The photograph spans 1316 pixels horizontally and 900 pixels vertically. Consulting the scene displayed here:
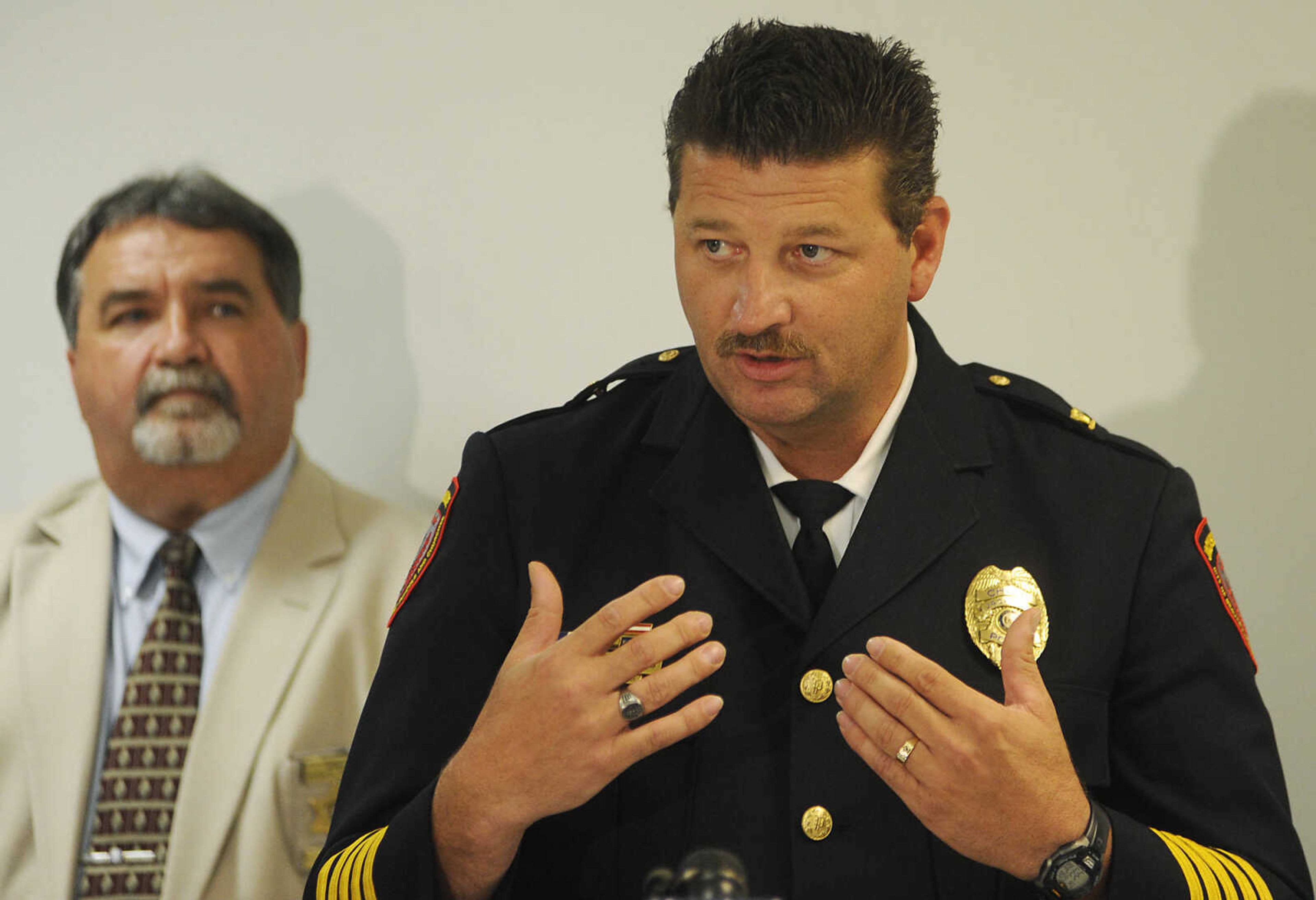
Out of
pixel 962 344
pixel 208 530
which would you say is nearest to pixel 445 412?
pixel 208 530

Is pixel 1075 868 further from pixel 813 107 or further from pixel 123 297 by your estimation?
pixel 123 297

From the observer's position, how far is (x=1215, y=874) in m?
1.34

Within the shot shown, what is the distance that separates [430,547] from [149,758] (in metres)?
0.78

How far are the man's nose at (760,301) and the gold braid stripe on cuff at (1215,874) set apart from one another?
0.61 m

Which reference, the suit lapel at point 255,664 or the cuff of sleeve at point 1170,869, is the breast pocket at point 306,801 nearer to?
the suit lapel at point 255,664

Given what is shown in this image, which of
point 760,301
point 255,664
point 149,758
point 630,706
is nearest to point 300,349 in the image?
point 255,664

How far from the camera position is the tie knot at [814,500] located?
1.51m

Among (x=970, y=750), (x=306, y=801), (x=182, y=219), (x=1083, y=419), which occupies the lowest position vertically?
(x=970, y=750)

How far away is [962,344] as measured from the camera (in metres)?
2.19

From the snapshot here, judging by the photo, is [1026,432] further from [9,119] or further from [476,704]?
[9,119]

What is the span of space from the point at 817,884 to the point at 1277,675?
106 centimetres

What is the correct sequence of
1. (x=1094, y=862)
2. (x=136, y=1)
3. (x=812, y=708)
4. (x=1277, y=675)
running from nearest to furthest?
1. (x=1094, y=862)
2. (x=812, y=708)
3. (x=1277, y=675)
4. (x=136, y=1)

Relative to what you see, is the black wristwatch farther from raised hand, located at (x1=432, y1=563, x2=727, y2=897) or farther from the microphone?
the microphone

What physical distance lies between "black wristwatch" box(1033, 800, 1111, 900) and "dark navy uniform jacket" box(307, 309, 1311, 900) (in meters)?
0.03
